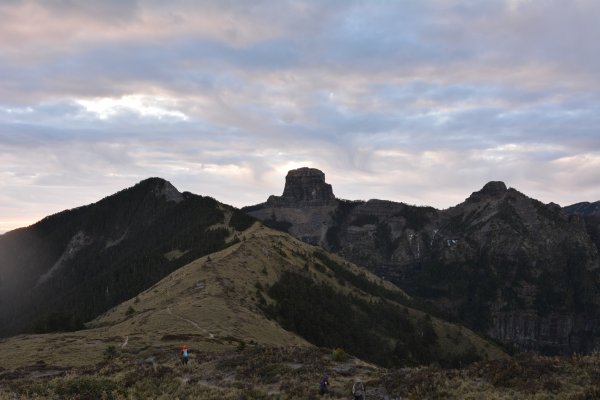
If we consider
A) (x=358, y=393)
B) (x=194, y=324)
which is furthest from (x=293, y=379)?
(x=194, y=324)

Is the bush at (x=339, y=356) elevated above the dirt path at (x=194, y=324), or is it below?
above

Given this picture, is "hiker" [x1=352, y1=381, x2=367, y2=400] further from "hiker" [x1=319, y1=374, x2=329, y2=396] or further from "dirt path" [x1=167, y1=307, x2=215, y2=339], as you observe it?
"dirt path" [x1=167, y1=307, x2=215, y2=339]

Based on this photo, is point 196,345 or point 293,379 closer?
point 293,379

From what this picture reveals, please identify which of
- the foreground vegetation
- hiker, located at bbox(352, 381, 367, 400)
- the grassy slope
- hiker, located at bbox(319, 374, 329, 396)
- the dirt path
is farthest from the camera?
the dirt path

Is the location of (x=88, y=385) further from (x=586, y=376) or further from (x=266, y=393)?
(x=586, y=376)

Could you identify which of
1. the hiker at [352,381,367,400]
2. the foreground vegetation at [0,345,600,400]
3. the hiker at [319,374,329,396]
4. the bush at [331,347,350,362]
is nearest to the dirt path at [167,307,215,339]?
the foreground vegetation at [0,345,600,400]

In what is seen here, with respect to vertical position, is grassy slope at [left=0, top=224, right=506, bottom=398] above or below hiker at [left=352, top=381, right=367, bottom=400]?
below

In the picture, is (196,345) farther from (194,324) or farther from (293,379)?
(293,379)

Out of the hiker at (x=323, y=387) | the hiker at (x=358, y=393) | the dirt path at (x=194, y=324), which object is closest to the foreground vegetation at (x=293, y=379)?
the hiker at (x=323, y=387)

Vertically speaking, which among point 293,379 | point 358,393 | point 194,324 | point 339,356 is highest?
point 358,393

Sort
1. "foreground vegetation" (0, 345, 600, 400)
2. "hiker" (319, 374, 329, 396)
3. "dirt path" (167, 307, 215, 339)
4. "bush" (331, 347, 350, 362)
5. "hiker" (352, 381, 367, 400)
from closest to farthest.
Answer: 1. "foreground vegetation" (0, 345, 600, 400)
2. "hiker" (352, 381, 367, 400)
3. "hiker" (319, 374, 329, 396)
4. "bush" (331, 347, 350, 362)
5. "dirt path" (167, 307, 215, 339)

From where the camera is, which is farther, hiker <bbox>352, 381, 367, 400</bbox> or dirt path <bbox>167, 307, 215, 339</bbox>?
dirt path <bbox>167, 307, 215, 339</bbox>

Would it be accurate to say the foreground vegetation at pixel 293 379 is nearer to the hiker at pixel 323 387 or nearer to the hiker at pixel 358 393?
the hiker at pixel 323 387

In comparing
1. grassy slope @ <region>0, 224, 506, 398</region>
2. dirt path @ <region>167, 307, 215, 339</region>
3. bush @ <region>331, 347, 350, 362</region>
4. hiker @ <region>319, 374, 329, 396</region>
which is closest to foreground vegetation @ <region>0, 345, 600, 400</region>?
bush @ <region>331, 347, 350, 362</region>
